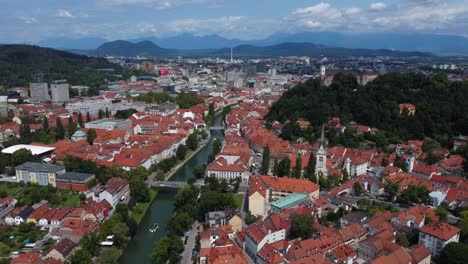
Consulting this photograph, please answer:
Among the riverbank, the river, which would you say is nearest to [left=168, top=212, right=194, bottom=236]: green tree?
the river

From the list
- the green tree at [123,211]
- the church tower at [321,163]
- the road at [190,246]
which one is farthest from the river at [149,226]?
the church tower at [321,163]

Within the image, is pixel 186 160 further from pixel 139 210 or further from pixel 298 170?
pixel 298 170

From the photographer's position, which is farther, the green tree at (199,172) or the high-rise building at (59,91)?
the high-rise building at (59,91)

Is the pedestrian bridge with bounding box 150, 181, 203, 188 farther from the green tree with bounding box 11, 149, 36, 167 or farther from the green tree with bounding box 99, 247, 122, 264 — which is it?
the green tree with bounding box 11, 149, 36, 167

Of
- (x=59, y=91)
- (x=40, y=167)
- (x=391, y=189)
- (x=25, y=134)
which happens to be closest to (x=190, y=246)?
(x=391, y=189)

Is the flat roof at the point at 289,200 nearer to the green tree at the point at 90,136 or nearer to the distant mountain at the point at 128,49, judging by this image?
the green tree at the point at 90,136

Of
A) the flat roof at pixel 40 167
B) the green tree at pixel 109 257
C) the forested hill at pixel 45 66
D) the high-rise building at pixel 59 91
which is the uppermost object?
the forested hill at pixel 45 66
